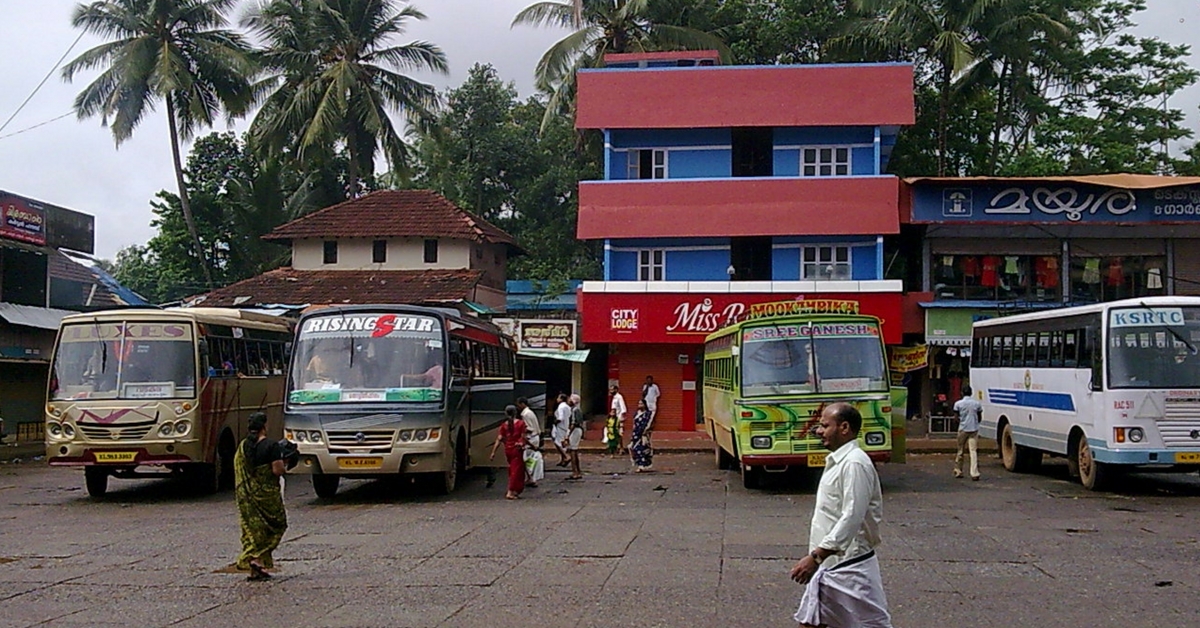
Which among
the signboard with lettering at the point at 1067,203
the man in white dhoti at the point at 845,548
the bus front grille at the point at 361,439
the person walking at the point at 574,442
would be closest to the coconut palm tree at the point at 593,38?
the signboard with lettering at the point at 1067,203

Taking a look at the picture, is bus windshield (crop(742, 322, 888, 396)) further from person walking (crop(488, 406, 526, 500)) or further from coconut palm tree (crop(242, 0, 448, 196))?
coconut palm tree (crop(242, 0, 448, 196))

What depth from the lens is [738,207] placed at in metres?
31.5

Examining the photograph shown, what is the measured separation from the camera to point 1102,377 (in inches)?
670

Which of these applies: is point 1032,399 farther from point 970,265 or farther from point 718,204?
point 718,204

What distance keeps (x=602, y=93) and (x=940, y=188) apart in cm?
926

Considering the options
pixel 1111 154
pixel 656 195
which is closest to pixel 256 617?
pixel 656 195

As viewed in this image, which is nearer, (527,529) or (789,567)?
(789,567)

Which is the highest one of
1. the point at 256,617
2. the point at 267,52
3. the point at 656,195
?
the point at 267,52

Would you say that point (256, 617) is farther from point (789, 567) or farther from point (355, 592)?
point (789, 567)

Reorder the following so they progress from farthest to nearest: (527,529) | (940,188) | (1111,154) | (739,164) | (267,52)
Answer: (267,52), (1111,154), (739,164), (940,188), (527,529)

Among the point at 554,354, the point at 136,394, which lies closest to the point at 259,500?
the point at 136,394

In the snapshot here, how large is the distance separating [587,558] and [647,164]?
22189 millimetres

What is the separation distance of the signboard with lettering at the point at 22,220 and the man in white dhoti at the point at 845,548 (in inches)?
990

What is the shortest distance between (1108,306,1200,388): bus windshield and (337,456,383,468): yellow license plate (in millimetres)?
10396
